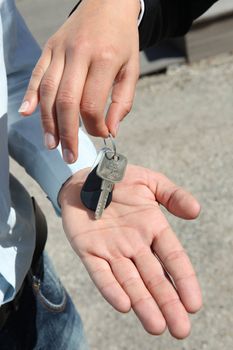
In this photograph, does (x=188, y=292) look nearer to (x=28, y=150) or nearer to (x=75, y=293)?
(x=28, y=150)

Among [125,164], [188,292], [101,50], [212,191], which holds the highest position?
[101,50]

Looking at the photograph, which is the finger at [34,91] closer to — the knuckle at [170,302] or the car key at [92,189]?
the car key at [92,189]

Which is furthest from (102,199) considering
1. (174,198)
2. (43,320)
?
(43,320)

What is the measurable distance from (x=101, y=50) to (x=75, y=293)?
5.05 ft

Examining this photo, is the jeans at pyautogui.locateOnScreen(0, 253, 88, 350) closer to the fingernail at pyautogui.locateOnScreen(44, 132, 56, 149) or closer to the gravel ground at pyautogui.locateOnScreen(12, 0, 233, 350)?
the fingernail at pyautogui.locateOnScreen(44, 132, 56, 149)

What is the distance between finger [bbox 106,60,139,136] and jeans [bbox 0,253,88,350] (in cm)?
47

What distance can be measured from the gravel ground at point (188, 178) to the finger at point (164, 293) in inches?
43.8

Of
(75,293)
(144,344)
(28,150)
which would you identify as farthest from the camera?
(75,293)

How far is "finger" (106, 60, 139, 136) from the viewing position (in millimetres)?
955

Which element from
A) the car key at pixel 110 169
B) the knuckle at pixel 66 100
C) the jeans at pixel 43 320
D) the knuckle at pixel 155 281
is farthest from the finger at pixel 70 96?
the jeans at pixel 43 320

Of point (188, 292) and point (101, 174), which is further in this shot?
point (101, 174)

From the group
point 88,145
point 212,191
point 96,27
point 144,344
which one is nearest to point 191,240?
point 212,191

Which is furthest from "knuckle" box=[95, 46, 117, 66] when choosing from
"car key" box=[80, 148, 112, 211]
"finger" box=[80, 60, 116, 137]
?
"car key" box=[80, 148, 112, 211]

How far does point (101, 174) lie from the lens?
107 centimetres
